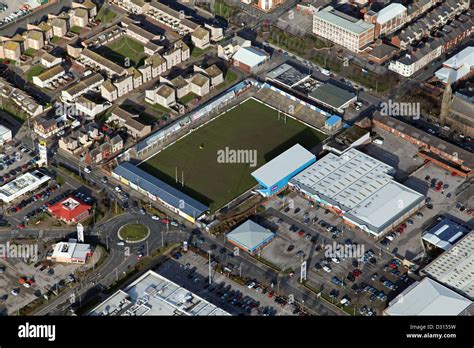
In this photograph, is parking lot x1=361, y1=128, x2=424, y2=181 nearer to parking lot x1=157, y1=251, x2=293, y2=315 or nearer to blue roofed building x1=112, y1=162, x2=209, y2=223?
blue roofed building x1=112, y1=162, x2=209, y2=223

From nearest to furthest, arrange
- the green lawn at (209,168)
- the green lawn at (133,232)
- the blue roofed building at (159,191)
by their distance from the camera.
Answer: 1. the green lawn at (133,232)
2. the blue roofed building at (159,191)
3. the green lawn at (209,168)

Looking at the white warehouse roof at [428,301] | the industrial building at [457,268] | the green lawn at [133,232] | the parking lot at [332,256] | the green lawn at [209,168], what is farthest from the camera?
the green lawn at [209,168]

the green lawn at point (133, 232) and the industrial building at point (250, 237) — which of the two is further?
the green lawn at point (133, 232)

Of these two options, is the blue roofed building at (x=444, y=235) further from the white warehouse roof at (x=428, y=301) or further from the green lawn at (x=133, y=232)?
the green lawn at (x=133, y=232)

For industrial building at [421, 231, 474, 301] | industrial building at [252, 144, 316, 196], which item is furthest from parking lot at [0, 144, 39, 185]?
Result: industrial building at [421, 231, 474, 301]

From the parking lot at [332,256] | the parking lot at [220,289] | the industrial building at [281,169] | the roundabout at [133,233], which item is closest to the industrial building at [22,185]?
the roundabout at [133,233]

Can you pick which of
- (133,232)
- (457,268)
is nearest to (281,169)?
(133,232)
